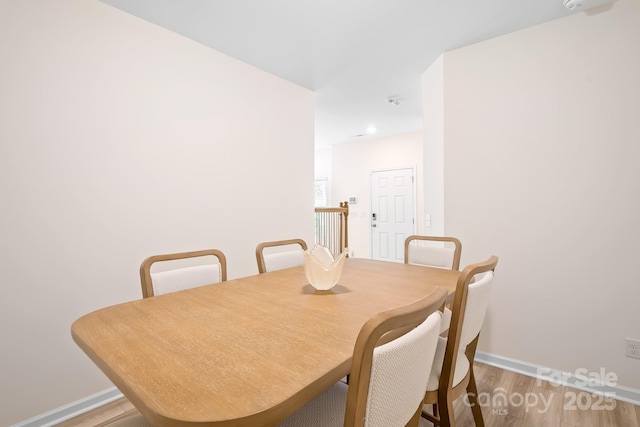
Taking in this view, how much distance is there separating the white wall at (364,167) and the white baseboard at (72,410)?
444 cm

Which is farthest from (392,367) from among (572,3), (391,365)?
(572,3)

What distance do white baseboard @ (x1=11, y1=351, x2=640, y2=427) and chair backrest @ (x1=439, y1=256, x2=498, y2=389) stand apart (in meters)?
1.43

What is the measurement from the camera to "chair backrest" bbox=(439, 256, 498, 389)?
101cm

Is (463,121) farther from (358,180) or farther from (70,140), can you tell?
(358,180)

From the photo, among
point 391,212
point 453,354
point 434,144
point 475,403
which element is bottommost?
point 475,403

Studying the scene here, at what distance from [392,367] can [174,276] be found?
1168mm

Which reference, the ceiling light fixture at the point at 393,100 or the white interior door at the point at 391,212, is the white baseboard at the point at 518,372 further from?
the white interior door at the point at 391,212

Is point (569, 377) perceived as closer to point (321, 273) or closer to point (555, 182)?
point (555, 182)

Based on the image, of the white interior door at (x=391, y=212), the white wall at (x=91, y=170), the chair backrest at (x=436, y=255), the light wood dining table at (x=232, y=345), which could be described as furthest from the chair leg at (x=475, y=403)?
the white interior door at (x=391, y=212)

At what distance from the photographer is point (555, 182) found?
6.84ft

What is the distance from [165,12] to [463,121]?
2.31m

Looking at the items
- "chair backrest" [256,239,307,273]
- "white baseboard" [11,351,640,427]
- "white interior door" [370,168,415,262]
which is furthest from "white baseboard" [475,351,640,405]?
"white interior door" [370,168,415,262]

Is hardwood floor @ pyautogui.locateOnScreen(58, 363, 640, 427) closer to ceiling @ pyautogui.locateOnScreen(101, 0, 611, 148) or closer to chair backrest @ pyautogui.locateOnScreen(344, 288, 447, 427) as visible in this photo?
chair backrest @ pyautogui.locateOnScreen(344, 288, 447, 427)

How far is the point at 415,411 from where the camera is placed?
80cm
